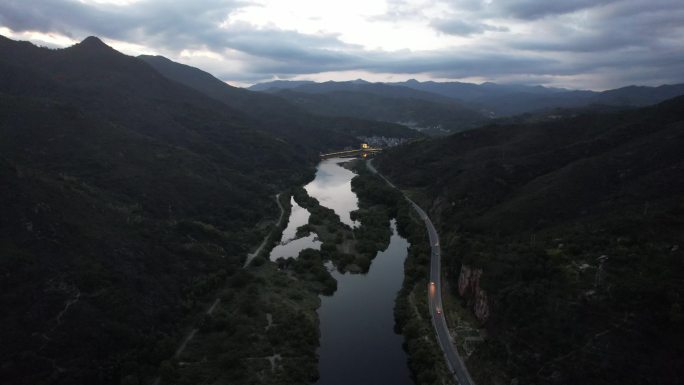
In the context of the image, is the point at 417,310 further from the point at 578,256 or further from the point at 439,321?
the point at 578,256

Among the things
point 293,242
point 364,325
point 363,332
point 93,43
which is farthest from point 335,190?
point 93,43

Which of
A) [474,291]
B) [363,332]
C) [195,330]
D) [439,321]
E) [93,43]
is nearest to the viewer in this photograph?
[439,321]

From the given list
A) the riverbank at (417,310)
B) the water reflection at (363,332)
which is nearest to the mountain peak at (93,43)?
the riverbank at (417,310)

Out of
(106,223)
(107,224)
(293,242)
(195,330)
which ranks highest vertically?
(106,223)

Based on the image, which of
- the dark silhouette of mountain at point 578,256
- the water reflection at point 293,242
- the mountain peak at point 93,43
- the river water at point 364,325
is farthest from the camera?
the mountain peak at point 93,43

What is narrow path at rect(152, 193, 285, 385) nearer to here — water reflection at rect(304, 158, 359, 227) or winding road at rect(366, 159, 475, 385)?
water reflection at rect(304, 158, 359, 227)

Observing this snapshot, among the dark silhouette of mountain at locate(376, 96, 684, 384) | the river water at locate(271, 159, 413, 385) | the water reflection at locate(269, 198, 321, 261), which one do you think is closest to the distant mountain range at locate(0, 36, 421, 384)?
the water reflection at locate(269, 198, 321, 261)

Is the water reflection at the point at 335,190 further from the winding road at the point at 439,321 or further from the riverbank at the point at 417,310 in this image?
the winding road at the point at 439,321
